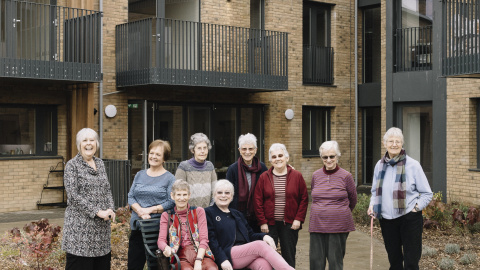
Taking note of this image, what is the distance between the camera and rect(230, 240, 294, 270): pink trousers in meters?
6.46

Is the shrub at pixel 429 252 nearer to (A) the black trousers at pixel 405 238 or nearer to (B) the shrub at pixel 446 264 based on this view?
(B) the shrub at pixel 446 264

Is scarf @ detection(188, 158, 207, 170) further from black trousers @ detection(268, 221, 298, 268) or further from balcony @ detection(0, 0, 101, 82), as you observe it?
balcony @ detection(0, 0, 101, 82)

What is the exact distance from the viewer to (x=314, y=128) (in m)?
20.0

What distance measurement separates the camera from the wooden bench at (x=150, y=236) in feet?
21.2

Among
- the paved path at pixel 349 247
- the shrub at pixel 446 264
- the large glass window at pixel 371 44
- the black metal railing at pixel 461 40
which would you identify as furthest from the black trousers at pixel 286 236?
the large glass window at pixel 371 44

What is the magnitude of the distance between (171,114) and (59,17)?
388cm

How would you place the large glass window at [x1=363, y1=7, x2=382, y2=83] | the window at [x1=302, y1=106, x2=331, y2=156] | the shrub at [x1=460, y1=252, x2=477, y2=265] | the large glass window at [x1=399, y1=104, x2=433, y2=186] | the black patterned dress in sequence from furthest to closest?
the large glass window at [x1=363, y1=7, x2=382, y2=83], the window at [x1=302, y1=106, x2=331, y2=156], the large glass window at [x1=399, y1=104, x2=433, y2=186], the shrub at [x1=460, y1=252, x2=477, y2=265], the black patterned dress

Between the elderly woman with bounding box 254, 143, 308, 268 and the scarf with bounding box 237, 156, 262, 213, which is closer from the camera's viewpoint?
the elderly woman with bounding box 254, 143, 308, 268

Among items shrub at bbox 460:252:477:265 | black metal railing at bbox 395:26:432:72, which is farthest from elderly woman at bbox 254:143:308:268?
black metal railing at bbox 395:26:432:72

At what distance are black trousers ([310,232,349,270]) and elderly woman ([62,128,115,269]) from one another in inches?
93.7

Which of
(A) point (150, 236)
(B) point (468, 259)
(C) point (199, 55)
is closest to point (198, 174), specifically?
(A) point (150, 236)

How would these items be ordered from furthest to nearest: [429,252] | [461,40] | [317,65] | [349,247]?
[317,65] → [461,40] → [349,247] → [429,252]

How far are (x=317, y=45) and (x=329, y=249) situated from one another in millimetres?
13305

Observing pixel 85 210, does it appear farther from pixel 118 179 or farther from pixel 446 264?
pixel 118 179
